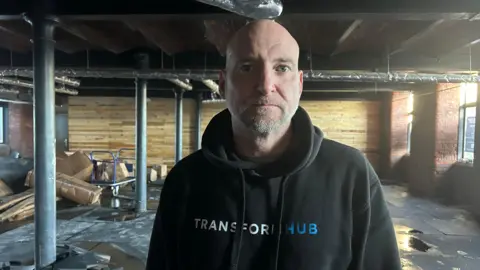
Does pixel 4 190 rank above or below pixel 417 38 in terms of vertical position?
below

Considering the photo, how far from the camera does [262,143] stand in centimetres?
98

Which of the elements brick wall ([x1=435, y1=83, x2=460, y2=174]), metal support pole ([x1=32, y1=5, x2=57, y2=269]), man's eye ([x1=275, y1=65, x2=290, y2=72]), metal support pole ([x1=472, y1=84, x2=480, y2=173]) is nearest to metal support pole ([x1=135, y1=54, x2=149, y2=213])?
metal support pole ([x1=32, y1=5, x2=57, y2=269])

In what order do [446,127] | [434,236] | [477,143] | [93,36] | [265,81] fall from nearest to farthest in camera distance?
[265,81] < [93,36] < [434,236] < [477,143] < [446,127]

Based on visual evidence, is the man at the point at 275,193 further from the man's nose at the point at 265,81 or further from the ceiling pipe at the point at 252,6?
the ceiling pipe at the point at 252,6

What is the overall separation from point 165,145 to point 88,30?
7.14 m

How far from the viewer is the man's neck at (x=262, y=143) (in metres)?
0.98

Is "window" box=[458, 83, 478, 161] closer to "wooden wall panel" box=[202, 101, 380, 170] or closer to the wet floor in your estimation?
the wet floor

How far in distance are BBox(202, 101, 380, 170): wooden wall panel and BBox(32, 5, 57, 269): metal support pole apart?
7225mm

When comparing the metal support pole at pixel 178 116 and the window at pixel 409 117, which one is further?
the window at pixel 409 117

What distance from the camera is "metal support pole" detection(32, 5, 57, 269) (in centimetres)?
307

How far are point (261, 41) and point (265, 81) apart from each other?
0.11 metres

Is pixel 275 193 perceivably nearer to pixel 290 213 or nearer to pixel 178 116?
pixel 290 213

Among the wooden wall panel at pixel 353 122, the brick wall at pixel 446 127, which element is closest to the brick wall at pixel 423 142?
the brick wall at pixel 446 127

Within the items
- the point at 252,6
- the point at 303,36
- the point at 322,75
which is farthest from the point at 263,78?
the point at 322,75
